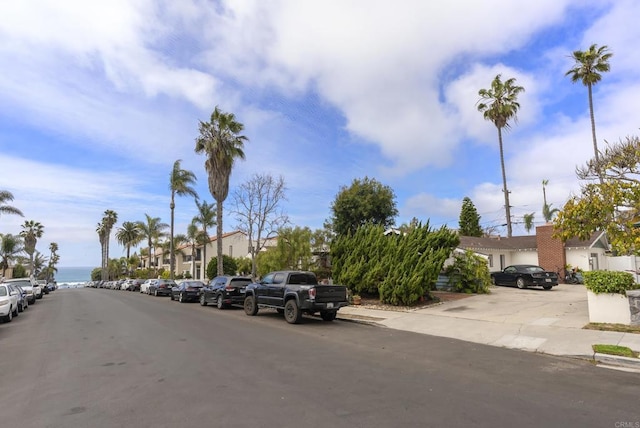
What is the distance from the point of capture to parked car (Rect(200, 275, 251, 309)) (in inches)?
820

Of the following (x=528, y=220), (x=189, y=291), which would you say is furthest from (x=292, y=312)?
(x=528, y=220)

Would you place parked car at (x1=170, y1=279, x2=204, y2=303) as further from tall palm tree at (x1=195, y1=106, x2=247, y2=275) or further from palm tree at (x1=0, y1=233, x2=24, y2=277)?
palm tree at (x1=0, y1=233, x2=24, y2=277)

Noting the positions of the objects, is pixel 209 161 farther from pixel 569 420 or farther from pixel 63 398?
pixel 569 420

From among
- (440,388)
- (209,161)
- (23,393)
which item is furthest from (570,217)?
(209,161)

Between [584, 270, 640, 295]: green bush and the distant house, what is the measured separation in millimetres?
17167

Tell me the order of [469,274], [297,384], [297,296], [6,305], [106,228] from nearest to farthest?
[297,384] < [297,296] < [6,305] < [469,274] < [106,228]

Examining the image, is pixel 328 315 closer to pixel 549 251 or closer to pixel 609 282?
pixel 609 282

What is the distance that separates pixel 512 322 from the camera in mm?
13555

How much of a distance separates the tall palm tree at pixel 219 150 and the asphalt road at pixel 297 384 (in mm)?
20104

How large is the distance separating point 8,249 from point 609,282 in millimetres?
56198

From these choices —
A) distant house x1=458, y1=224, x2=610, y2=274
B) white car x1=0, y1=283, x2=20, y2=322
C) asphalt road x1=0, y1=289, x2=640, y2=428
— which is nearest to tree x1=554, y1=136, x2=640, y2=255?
asphalt road x1=0, y1=289, x2=640, y2=428

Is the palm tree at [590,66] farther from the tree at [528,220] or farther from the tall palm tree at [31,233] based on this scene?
the tall palm tree at [31,233]

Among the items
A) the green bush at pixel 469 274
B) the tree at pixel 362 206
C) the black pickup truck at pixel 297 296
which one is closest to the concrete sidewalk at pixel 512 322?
the black pickup truck at pixel 297 296

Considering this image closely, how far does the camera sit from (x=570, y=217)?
14.0 meters
